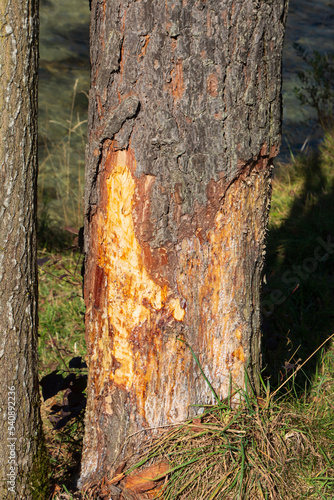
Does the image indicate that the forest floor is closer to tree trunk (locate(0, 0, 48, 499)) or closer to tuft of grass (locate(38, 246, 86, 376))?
tuft of grass (locate(38, 246, 86, 376))

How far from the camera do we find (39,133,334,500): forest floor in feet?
5.24

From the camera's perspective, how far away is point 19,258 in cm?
151

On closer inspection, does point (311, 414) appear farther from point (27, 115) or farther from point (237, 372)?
point (27, 115)

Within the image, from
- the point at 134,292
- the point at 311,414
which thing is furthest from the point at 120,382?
the point at 311,414

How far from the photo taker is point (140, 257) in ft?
5.19

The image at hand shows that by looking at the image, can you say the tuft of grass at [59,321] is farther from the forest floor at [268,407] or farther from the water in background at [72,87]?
the water in background at [72,87]

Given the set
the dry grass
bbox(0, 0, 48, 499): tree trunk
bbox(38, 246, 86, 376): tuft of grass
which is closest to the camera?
bbox(0, 0, 48, 499): tree trunk

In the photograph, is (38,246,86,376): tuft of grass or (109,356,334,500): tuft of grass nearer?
(109,356,334,500): tuft of grass

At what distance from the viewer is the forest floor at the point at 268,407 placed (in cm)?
160

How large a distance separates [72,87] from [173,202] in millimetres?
5565

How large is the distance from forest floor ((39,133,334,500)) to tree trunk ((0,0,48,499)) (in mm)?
202

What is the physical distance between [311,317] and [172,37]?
212 cm

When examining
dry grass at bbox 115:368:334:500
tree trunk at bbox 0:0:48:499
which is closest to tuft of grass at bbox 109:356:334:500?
dry grass at bbox 115:368:334:500

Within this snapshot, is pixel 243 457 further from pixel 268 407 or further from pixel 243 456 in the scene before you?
pixel 268 407
